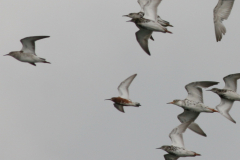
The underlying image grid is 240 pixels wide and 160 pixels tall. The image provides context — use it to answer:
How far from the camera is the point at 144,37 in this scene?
124ft

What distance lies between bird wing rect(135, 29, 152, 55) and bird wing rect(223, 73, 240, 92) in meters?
4.06

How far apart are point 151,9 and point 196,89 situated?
4448 mm

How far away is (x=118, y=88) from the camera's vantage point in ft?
124

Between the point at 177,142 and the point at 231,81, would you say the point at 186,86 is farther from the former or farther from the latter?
the point at 177,142

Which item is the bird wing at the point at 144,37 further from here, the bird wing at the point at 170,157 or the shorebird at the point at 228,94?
the bird wing at the point at 170,157

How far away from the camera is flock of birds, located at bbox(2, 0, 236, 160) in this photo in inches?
1398

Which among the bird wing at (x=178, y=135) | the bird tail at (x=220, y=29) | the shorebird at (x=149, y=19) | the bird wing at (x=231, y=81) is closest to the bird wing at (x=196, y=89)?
the bird wing at (x=231, y=81)

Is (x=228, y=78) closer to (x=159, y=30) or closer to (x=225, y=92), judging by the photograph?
(x=225, y=92)

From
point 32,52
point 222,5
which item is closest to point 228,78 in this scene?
point 222,5

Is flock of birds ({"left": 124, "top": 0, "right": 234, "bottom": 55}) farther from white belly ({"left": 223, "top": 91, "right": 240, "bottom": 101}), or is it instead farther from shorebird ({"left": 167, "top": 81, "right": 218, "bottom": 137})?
white belly ({"left": 223, "top": 91, "right": 240, "bottom": 101})

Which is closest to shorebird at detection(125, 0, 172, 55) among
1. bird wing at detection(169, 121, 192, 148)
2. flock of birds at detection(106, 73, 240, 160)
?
flock of birds at detection(106, 73, 240, 160)

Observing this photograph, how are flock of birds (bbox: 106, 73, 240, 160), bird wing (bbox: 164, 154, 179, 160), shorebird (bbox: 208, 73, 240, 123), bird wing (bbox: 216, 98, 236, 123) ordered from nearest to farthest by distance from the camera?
1. flock of birds (bbox: 106, 73, 240, 160)
2. shorebird (bbox: 208, 73, 240, 123)
3. bird wing (bbox: 164, 154, 179, 160)
4. bird wing (bbox: 216, 98, 236, 123)

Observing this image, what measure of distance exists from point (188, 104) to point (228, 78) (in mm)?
2306

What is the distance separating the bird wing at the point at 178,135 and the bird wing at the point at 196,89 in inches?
52.7
